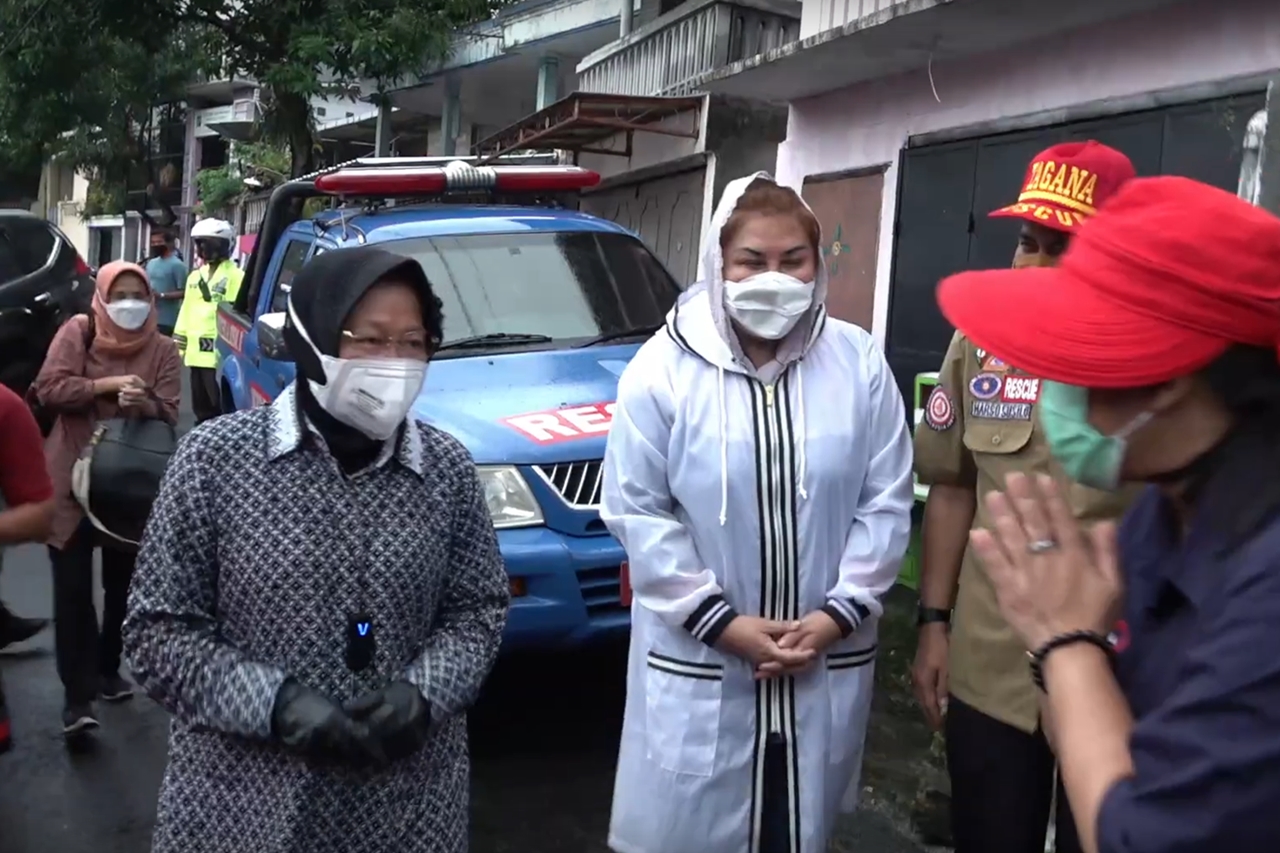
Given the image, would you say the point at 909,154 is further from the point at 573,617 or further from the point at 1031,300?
the point at 1031,300

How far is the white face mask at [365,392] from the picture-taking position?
219 cm

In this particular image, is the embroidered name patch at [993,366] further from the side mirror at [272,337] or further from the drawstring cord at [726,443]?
the side mirror at [272,337]

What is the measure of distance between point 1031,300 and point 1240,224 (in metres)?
0.24

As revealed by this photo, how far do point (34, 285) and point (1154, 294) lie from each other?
9.38 metres

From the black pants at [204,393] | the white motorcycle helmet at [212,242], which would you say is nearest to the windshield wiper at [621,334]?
the black pants at [204,393]

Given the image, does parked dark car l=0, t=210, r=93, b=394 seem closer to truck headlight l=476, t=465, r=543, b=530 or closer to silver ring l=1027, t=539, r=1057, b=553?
truck headlight l=476, t=465, r=543, b=530

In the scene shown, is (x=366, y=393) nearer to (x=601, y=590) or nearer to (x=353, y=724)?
(x=353, y=724)

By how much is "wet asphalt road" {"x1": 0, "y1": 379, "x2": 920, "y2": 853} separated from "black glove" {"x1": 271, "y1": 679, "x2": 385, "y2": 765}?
2.09m

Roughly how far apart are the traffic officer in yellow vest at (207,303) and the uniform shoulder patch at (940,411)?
26.6 ft

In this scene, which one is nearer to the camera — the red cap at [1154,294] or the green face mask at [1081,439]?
the red cap at [1154,294]

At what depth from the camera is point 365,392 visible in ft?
7.22

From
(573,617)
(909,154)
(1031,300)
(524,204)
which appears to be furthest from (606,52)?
(1031,300)

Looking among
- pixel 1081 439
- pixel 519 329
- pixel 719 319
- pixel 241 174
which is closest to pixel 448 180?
pixel 519 329

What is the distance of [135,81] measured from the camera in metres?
23.5
